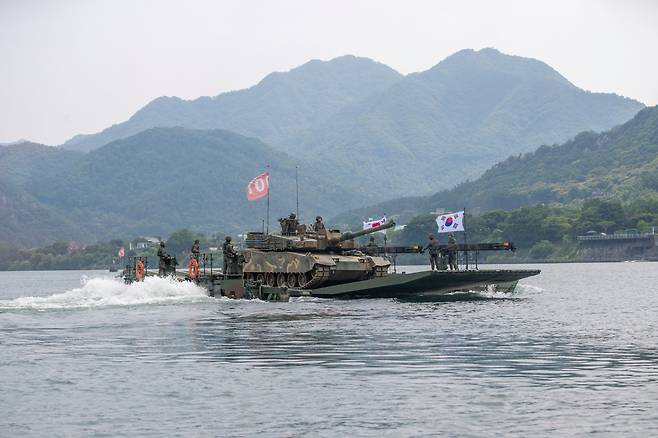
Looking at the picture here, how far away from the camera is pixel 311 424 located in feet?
79.6

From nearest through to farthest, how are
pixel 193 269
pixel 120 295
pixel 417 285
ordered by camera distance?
1. pixel 417 285
2. pixel 120 295
3. pixel 193 269

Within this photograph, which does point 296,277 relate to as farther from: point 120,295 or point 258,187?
point 120,295

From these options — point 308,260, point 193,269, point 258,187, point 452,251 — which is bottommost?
point 193,269

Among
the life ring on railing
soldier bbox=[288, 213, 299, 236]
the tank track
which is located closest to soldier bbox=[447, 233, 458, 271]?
the tank track

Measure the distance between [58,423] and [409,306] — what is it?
38310 millimetres

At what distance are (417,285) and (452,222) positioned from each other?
23.2ft

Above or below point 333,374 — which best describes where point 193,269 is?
above

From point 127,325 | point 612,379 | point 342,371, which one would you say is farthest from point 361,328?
point 612,379

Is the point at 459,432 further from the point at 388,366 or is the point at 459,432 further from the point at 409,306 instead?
the point at 409,306

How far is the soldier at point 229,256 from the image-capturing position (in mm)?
70750

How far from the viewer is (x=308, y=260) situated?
225 ft

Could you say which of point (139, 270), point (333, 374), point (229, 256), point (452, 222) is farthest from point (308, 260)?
point (333, 374)

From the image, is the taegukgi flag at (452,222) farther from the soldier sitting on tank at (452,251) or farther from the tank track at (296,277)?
the tank track at (296,277)

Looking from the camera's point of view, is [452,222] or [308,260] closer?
[308,260]
